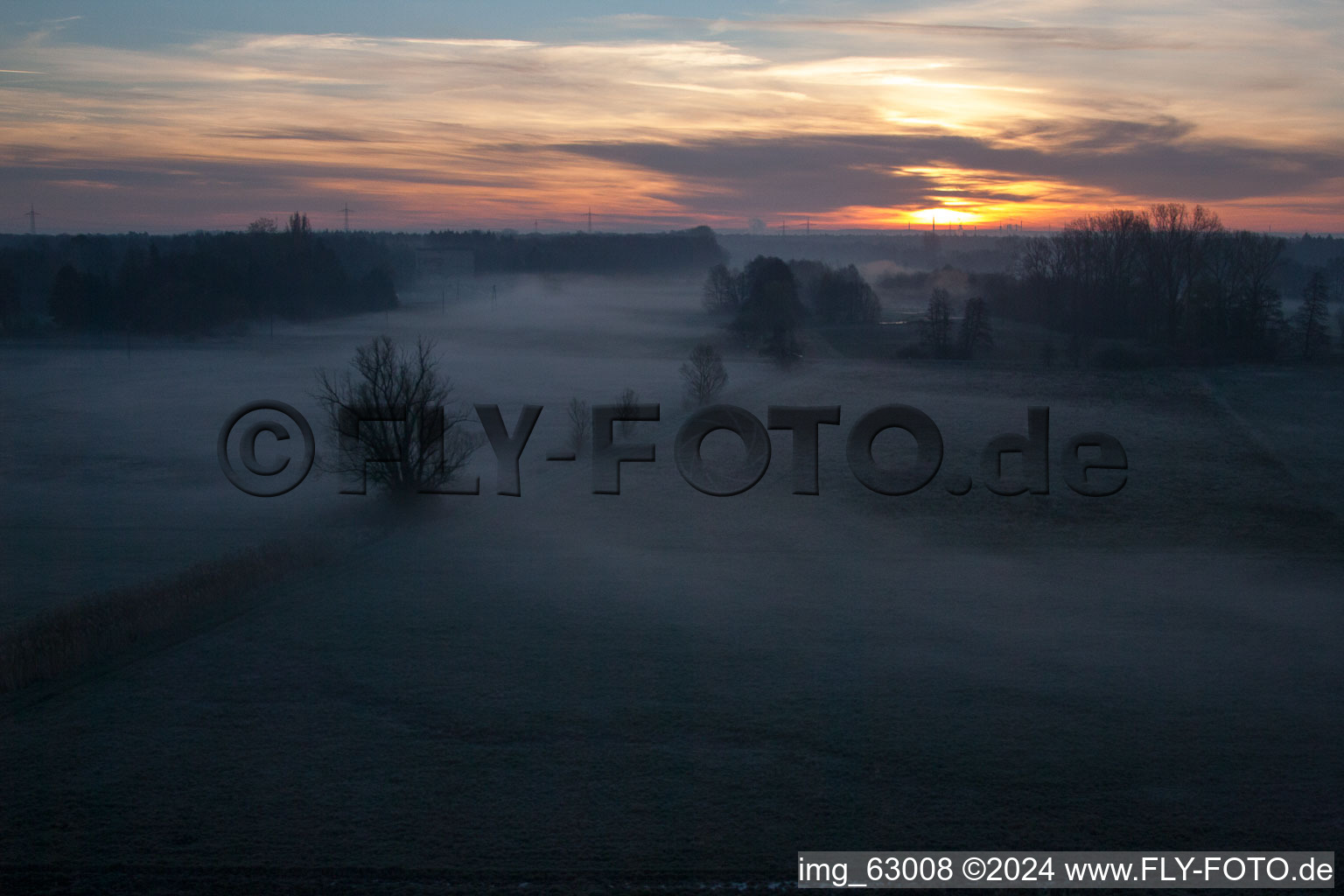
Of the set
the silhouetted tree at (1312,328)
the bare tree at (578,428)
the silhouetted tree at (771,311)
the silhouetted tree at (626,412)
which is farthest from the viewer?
the silhouetted tree at (771,311)

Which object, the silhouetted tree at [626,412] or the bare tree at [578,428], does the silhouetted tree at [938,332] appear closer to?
the silhouetted tree at [626,412]

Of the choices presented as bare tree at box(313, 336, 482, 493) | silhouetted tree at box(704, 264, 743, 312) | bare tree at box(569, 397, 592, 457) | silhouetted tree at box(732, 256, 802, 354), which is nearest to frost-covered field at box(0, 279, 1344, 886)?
bare tree at box(313, 336, 482, 493)

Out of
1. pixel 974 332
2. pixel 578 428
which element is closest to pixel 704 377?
pixel 578 428

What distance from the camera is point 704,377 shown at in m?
51.4

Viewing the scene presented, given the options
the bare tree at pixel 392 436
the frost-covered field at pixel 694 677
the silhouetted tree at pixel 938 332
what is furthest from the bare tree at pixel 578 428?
the silhouetted tree at pixel 938 332

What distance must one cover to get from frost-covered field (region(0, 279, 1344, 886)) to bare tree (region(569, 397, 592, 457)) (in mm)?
3742

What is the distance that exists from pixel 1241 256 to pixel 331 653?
262 ft

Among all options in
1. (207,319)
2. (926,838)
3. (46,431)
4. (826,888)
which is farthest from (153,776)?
(207,319)

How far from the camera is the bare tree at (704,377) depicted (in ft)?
168

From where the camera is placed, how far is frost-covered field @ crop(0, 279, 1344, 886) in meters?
11.3

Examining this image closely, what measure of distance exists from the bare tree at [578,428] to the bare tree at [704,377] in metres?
6.61

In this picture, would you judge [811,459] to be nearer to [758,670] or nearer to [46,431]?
[758,670]

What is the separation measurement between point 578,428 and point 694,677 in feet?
82.7

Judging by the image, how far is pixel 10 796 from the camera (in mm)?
11867
